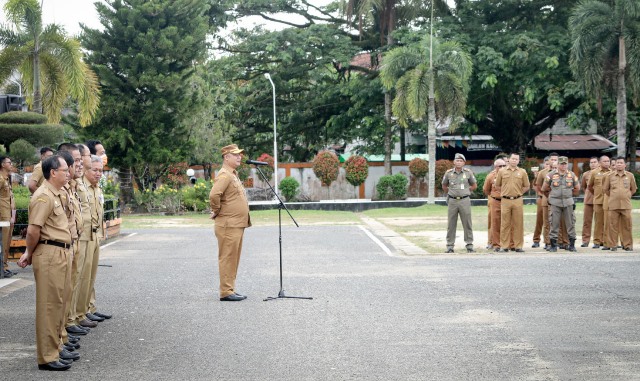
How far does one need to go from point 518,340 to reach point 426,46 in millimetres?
30801

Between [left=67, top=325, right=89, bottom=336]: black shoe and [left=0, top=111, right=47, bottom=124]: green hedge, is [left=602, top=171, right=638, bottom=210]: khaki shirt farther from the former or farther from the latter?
[left=0, top=111, right=47, bottom=124]: green hedge

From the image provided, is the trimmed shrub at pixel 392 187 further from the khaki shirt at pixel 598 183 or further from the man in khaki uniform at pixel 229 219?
the man in khaki uniform at pixel 229 219

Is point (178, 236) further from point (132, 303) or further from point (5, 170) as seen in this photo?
point (132, 303)

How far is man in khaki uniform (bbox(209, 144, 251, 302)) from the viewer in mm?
11711

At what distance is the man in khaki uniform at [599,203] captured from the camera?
19047 millimetres

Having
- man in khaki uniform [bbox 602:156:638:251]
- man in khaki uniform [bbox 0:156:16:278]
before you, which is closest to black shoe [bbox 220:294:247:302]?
man in khaki uniform [bbox 0:156:16:278]

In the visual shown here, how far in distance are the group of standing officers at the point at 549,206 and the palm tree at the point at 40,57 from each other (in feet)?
43.9

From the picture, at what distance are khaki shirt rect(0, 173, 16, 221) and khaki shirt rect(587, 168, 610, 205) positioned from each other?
12.0m

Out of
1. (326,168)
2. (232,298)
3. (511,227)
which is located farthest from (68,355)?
(326,168)

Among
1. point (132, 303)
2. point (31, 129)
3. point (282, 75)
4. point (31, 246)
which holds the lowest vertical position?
point (132, 303)

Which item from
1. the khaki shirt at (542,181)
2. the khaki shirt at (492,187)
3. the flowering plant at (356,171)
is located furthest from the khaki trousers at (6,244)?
the flowering plant at (356,171)

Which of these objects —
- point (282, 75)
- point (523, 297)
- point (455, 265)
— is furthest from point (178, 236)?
point (282, 75)

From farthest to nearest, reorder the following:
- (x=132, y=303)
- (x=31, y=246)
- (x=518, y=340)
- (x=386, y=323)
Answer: (x=132, y=303)
(x=386, y=323)
(x=518, y=340)
(x=31, y=246)

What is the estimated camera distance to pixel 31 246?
308 inches
